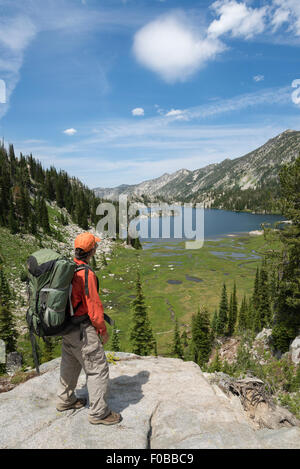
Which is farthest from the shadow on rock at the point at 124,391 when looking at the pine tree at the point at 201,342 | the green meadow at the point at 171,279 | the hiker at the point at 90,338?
the pine tree at the point at 201,342

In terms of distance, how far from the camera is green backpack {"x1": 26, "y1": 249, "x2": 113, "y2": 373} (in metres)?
5.11

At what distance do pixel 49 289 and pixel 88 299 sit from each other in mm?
864

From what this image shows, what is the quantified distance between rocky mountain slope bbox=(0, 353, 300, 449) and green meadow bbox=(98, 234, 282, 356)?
27975 millimetres

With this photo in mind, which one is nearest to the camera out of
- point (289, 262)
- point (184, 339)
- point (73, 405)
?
point (73, 405)

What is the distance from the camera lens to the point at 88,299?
5.50m

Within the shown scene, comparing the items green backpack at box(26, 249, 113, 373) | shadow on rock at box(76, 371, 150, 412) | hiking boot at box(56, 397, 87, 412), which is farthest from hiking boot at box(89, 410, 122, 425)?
green backpack at box(26, 249, 113, 373)

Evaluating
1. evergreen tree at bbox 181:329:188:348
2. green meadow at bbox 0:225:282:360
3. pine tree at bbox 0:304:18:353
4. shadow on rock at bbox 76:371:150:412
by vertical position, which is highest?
shadow on rock at bbox 76:371:150:412

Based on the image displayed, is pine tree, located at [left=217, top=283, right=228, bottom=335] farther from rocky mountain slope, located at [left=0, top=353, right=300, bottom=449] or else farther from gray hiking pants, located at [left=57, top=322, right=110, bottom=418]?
gray hiking pants, located at [left=57, top=322, right=110, bottom=418]

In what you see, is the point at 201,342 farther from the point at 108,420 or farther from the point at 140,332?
the point at 108,420

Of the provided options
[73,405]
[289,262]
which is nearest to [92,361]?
[73,405]

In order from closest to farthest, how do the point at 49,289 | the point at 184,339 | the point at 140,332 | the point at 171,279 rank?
1. the point at 49,289
2. the point at 140,332
3. the point at 184,339
4. the point at 171,279
